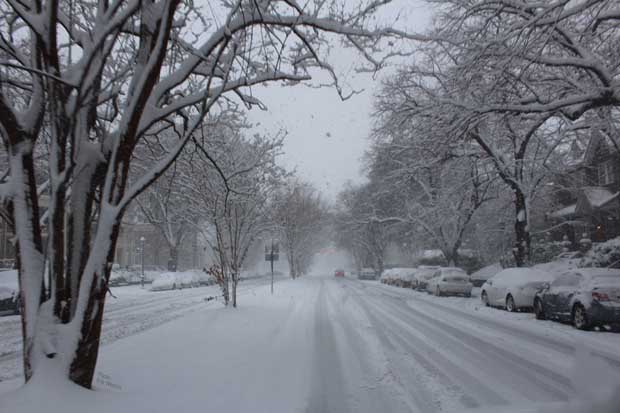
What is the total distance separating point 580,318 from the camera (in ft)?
38.3

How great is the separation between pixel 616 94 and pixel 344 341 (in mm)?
8522

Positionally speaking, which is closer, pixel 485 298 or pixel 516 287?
pixel 516 287

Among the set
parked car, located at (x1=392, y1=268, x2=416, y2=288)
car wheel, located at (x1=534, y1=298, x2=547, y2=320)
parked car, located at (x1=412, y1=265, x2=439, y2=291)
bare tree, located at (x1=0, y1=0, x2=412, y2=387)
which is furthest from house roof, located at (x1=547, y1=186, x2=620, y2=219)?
bare tree, located at (x1=0, y1=0, x2=412, y2=387)

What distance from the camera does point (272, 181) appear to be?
2000cm

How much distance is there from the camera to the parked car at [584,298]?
1104 cm

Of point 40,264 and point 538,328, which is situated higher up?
point 40,264

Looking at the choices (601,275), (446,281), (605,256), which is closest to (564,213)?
(605,256)

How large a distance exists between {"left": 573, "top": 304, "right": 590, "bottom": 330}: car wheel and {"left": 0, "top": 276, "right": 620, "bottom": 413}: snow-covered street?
386mm

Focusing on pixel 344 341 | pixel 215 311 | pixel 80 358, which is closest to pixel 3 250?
pixel 215 311

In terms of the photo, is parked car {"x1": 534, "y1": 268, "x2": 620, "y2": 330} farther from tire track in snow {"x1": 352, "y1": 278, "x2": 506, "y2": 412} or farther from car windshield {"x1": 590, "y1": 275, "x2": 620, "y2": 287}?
tire track in snow {"x1": 352, "y1": 278, "x2": 506, "y2": 412}

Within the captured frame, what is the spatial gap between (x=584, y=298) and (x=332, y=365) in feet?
25.4

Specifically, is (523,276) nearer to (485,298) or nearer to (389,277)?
(485,298)

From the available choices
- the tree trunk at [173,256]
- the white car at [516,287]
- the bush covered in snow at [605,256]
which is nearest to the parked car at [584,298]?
the white car at [516,287]

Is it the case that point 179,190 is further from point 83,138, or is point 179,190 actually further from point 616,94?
point 616,94
